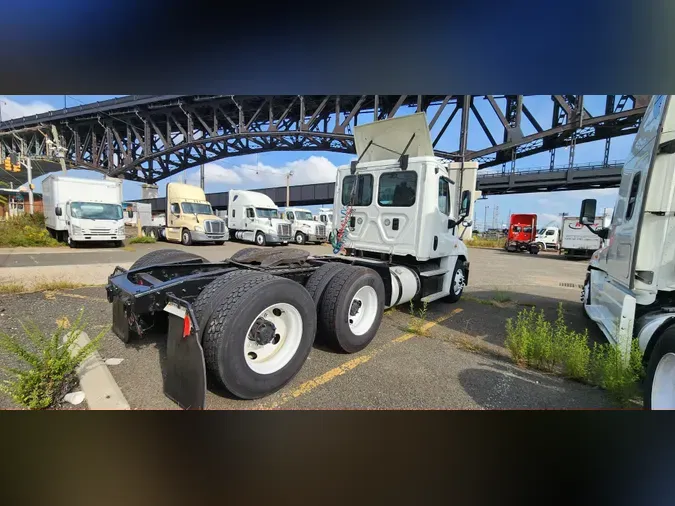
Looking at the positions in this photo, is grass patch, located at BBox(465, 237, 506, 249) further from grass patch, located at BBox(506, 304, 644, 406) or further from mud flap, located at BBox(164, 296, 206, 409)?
mud flap, located at BBox(164, 296, 206, 409)

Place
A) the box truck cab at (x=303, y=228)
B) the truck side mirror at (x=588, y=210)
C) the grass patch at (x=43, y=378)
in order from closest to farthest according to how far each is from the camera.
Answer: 1. the grass patch at (x=43, y=378)
2. the truck side mirror at (x=588, y=210)
3. the box truck cab at (x=303, y=228)

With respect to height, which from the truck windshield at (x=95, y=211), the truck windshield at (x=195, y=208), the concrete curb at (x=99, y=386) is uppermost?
the truck windshield at (x=195, y=208)

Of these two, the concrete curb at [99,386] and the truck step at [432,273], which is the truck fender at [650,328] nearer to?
the truck step at [432,273]

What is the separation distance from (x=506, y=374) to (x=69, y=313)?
5850 mm

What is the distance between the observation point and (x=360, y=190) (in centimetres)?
530

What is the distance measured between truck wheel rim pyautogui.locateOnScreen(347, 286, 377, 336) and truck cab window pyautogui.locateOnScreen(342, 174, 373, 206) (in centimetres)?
195

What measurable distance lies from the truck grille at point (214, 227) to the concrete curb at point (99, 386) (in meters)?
12.3

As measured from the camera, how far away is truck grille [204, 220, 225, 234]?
47.9 feet

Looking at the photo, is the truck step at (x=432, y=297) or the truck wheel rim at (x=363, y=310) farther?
the truck step at (x=432, y=297)

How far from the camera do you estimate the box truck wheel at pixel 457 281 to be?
5812mm

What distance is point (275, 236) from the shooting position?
1717 centimetres

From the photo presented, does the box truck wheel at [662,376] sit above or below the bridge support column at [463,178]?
below

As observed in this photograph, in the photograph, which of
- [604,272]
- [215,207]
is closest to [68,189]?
[215,207]

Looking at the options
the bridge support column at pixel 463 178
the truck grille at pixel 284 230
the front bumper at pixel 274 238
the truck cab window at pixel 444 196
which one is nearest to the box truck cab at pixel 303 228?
the truck grille at pixel 284 230
